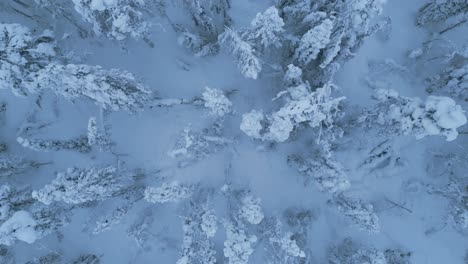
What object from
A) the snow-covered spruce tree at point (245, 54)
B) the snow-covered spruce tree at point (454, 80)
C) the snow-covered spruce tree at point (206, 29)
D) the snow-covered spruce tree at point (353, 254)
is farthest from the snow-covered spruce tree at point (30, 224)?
the snow-covered spruce tree at point (454, 80)

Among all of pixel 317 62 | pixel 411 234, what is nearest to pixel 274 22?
pixel 317 62

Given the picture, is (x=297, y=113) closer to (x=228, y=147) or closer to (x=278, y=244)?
(x=228, y=147)

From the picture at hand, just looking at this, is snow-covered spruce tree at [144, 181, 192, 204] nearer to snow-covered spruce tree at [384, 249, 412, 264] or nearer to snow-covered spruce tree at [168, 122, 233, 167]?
snow-covered spruce tree at [168, 122, 233, 167]

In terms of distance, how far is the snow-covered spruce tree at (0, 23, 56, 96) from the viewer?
16.6m

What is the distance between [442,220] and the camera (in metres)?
21.5

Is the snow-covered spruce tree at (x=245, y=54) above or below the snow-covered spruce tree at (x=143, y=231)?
above

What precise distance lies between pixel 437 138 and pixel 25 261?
87.5 ft

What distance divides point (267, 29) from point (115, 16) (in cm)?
763

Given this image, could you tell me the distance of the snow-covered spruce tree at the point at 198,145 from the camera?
61.3 feet

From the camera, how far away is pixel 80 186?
1639 cm

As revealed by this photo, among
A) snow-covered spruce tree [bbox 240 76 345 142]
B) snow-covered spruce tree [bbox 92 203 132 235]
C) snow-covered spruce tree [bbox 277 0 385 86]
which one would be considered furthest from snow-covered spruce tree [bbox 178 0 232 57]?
snow-covered spruce tree [bbox 92 203 132 235]

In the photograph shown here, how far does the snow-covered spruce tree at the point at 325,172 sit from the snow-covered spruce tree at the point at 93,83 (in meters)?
9.73

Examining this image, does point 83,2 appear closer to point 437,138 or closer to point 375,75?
point 375,75

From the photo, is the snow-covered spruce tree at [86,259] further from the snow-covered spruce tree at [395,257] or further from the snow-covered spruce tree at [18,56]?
the snow-covered spruce tree at [395,257]
